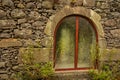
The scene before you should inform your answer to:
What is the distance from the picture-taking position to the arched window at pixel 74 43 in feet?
18.7

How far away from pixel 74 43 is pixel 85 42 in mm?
313

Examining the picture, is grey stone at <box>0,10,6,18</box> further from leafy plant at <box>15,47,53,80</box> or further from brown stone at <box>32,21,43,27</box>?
leafy plant at <box>15,47,53,80</box>

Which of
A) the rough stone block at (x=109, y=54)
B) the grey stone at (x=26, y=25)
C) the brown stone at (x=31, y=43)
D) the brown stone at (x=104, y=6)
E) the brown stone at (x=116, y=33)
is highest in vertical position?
the brown stone at (x=104, y=6)

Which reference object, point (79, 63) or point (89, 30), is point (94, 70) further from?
point (89, 30)

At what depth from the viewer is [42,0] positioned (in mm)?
5371

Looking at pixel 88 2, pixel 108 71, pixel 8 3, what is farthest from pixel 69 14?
pixel 108 71

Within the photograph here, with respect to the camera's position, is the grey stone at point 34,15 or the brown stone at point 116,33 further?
the brown stone at point 116,33

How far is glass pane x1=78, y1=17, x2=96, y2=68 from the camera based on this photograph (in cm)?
583

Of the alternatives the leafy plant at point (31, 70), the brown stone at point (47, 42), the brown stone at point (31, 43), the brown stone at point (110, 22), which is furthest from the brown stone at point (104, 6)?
the leafy plant at point (31, 70)

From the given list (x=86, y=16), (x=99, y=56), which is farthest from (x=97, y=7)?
(x=99, y=56)

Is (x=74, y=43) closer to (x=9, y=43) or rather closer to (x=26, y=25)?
(x=26, y=25)

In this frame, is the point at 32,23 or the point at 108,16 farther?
the point at 108,16

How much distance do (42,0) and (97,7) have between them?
1454mm

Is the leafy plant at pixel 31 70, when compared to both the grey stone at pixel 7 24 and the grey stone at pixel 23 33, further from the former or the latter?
the grey stone at pixel 7 24
